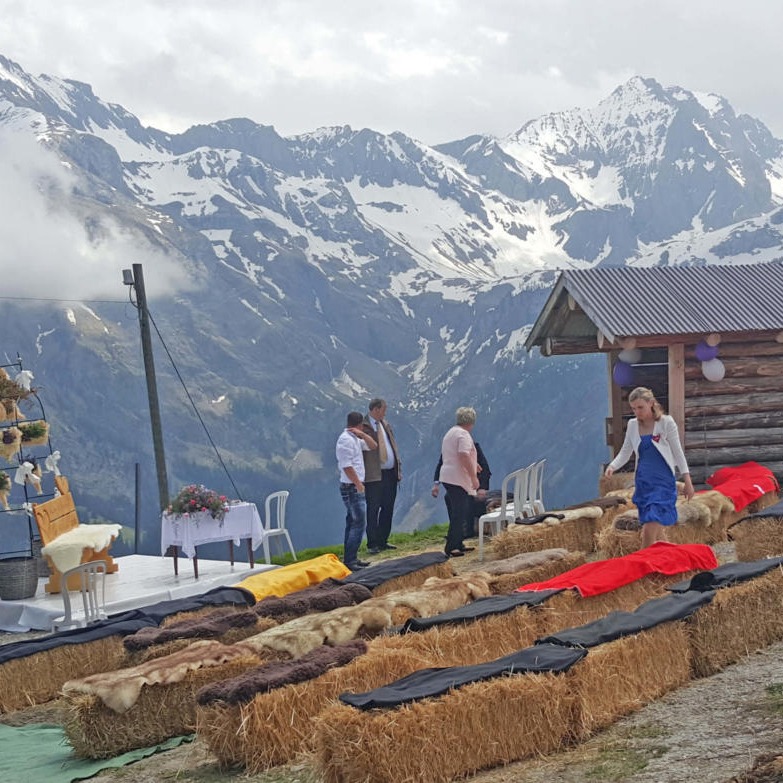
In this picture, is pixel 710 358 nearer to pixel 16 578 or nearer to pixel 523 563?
pixel 523 563

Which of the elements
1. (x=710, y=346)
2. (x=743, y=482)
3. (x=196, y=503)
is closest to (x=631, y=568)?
(x=743, y=482)

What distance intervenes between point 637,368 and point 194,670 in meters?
12.0

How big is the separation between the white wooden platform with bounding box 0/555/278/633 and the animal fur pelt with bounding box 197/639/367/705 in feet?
20.3

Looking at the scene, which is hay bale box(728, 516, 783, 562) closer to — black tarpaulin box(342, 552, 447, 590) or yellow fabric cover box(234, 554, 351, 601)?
black tarpaulin box(342, 552, 447, 590)

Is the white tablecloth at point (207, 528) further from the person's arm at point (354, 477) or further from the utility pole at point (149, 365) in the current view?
the utility pole at point (149, 365)

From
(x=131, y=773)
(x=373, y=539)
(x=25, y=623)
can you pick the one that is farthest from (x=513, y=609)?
(x=373, y=539)

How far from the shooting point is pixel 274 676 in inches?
260

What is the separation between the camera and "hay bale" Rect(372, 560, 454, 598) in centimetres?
1020

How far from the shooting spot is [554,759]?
5.70 m

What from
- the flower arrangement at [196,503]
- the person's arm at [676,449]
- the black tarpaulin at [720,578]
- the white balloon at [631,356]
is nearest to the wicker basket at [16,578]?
the flower arrangement at [196,503]

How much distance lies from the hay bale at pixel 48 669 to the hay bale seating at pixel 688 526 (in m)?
4.68

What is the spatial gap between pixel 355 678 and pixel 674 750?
195 centimetres

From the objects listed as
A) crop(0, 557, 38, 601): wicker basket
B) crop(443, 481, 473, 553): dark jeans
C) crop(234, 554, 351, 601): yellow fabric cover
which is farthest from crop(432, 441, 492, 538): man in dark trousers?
crop(0, 557, 38, 601): wicker basket

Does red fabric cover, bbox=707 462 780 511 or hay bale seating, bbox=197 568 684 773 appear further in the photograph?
red fabric cover, bbox=707 462 780 511
